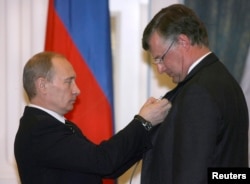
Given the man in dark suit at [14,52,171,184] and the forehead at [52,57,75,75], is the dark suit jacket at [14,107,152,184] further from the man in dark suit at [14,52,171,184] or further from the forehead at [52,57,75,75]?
the forehead at [52,57,75,75]

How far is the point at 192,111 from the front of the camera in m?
1.26

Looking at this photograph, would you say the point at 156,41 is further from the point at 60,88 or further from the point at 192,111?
the point at 60,88

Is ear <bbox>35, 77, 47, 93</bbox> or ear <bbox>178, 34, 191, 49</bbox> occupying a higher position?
ear <bbox>178, 34, 191, 49</bbox>

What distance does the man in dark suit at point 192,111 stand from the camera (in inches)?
49.1

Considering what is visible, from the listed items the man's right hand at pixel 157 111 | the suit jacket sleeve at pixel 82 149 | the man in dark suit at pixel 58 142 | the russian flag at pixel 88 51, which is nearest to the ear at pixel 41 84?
the man in dark suit at pixel 58 142

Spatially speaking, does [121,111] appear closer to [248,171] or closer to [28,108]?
[28,108]

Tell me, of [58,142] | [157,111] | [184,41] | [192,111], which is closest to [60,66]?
[58,142]

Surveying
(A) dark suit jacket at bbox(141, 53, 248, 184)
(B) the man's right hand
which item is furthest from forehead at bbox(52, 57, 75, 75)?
(A) dark suit jacket at bbox(141, 53, 248, 184)

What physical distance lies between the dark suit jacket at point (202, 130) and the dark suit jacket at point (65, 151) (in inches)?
6.2

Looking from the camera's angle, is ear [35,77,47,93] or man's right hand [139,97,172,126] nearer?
man's right hand [139,97,172,126]

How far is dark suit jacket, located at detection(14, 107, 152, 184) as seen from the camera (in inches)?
61.0

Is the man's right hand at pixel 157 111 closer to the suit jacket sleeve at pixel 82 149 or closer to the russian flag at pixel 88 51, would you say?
the suit jacket sleeve at pixel 82 149

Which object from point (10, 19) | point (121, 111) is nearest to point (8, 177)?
point (121, 111)

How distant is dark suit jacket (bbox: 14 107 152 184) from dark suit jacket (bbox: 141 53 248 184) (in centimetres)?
16
